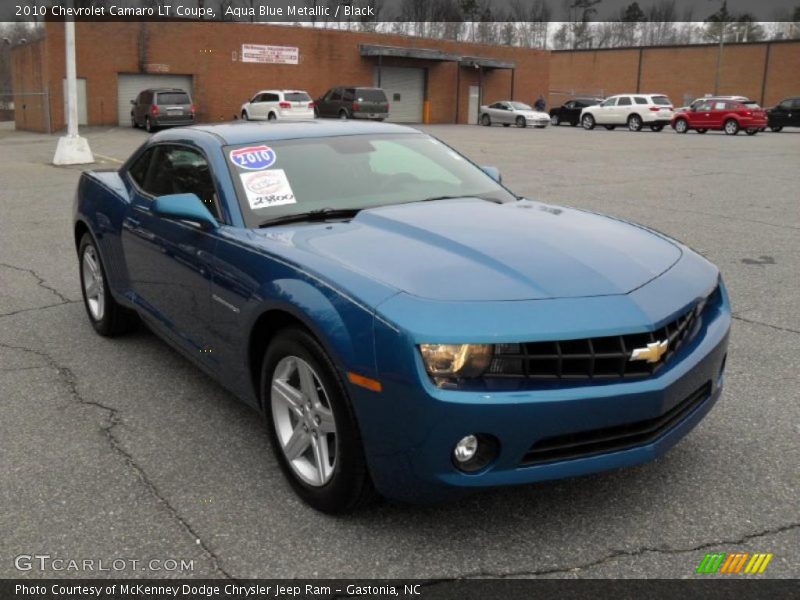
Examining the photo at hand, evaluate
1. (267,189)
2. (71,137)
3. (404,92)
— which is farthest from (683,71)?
(267,189)

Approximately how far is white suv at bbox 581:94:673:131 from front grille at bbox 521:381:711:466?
37.0 m

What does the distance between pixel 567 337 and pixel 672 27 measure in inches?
4130

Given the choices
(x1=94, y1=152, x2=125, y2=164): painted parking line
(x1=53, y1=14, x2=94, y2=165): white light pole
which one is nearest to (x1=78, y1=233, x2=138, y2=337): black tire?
(x1=53, y1=14, x2=94, y2=165): white light pole

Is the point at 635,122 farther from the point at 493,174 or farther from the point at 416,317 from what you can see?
the point at 416,317

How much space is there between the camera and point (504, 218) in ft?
12.2

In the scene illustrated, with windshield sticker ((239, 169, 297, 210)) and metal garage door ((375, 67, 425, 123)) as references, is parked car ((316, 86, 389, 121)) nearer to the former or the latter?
metal garage door ((375, 67, 425, 123))

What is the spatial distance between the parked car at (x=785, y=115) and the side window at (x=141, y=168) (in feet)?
128

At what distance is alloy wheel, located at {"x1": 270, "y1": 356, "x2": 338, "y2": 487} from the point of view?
9.91ft

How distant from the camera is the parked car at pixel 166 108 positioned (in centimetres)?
3058

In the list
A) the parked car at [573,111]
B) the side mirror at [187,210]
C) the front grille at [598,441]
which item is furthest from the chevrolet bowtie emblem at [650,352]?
the parked car at [573,111]

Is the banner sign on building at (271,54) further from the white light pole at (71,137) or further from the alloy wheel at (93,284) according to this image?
the alloy wheel at (93,284)

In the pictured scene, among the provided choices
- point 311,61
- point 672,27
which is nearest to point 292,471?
point 311,61

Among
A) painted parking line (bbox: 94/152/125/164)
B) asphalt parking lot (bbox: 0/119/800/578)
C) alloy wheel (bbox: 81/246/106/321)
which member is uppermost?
alloy wheel (bbox: 81/246/106/321)

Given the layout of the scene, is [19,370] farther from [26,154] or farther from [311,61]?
[311,61]
